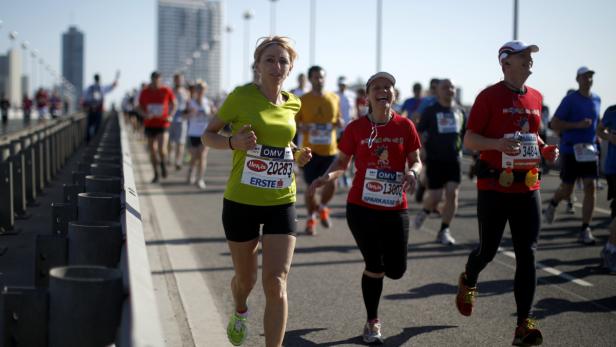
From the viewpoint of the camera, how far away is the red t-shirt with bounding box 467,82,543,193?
5.75 metres

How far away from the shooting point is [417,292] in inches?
289

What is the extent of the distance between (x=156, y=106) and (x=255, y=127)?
37.8ft

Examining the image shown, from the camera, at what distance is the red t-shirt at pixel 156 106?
53.1 ft

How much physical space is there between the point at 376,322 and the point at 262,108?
5.58ft

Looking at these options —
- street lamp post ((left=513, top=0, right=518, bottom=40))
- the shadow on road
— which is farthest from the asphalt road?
street lamp post ((left=513, top=0, right=518, bottom=40))

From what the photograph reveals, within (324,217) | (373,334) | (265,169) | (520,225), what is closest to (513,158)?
(520,225)

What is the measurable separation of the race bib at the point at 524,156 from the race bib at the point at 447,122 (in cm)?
436

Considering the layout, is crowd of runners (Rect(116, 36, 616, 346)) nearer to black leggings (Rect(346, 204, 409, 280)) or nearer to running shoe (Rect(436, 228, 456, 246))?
black leggings (Rect(346, 204, 409, 280))

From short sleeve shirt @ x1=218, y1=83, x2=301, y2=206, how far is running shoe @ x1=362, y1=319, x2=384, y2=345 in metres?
1.16

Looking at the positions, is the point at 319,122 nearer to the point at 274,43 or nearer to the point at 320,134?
the point at 320,134

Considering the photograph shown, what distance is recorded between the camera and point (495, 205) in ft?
18.9

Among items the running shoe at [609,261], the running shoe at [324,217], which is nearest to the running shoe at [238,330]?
the running shoe at [609,261]

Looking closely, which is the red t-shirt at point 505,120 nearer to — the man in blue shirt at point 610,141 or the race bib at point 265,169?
the race bib at point 265,169

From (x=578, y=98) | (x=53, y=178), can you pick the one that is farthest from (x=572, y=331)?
(x=53, y=178)
